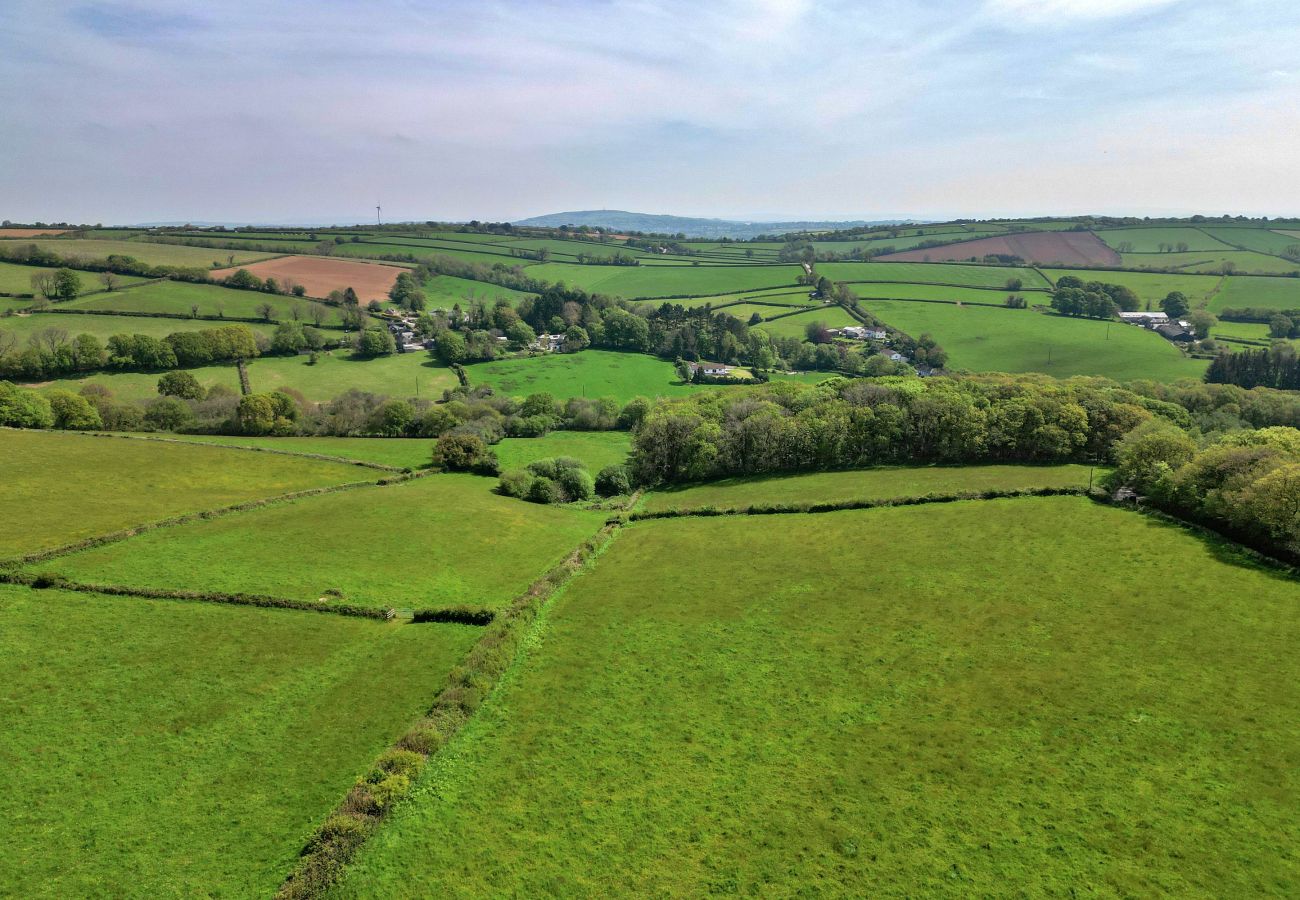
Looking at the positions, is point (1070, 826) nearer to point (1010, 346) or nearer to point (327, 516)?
point (327, 516)

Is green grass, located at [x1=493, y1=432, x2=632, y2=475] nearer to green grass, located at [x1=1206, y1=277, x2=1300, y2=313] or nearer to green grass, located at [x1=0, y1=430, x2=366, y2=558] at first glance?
green grass, located at [x1=0, y1=430, x2=366, y2=558]

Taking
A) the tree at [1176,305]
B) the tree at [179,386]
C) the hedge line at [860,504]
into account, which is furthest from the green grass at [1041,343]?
the tree at [179,386]

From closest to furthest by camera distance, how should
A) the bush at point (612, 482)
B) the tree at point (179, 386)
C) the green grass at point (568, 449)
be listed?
the bush at point (612, 482)
the green grass at point (568, 449)
the tree at point (179, 386)

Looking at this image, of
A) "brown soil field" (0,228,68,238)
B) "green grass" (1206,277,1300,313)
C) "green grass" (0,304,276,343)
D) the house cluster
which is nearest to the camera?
"green grass" (0,304,276,343)

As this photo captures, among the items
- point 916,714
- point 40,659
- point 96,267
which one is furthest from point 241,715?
point 96,267

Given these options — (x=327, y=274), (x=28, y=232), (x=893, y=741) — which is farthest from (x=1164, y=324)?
(x=28, y=232)

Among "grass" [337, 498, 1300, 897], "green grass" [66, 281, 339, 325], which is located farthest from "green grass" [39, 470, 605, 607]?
"green grass" [66, 281, 339, 325]

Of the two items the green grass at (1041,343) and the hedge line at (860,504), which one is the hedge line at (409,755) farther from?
the green grass at (1041,343)
